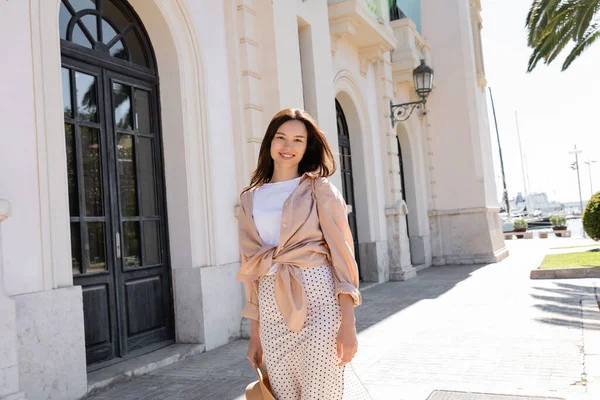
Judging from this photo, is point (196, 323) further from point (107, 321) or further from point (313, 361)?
point (313, 361)

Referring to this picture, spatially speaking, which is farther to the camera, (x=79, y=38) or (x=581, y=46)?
(x=581, y=46)

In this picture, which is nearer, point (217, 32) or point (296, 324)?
point (296, 324)

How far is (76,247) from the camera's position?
17.2ft

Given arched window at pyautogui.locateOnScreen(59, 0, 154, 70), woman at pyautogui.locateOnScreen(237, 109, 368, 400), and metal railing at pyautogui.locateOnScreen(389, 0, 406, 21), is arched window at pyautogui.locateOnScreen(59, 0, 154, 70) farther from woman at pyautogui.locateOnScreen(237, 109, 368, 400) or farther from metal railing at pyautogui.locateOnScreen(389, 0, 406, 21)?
metal railing at pyautogui.locateOnScreen(389, 0, 406, 21)

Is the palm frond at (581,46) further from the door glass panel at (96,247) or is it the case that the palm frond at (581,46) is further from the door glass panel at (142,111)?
the door glass panel at (96,247)

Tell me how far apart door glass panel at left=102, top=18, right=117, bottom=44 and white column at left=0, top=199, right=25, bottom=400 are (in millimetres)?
2711

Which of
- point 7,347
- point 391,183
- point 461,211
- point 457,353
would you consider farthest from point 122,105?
point 461,211

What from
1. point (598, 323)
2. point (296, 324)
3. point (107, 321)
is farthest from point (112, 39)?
point (598, 323)

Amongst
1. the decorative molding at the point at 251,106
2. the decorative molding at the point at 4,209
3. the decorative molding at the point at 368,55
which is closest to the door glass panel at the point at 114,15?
the decorative molding at the point at 251,106

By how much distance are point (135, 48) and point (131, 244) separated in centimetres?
233

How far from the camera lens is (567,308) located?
723 cm

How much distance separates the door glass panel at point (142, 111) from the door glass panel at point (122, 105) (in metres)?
0.14

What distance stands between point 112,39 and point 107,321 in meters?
3.03

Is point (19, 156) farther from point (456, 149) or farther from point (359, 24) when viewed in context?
point (456, 149)
